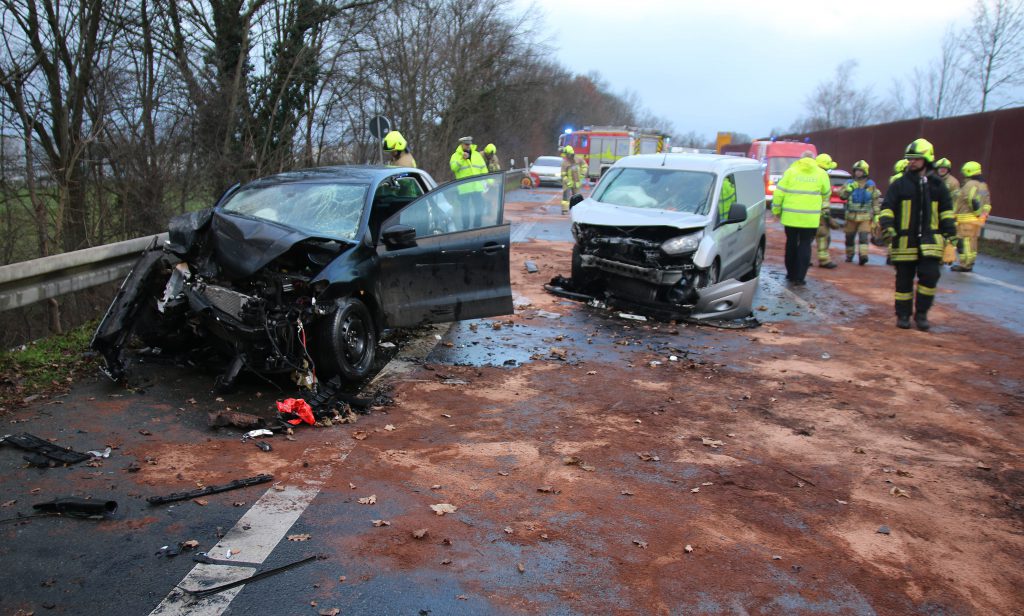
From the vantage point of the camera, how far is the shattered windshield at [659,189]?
1009 centimetres

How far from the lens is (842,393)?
22.5 feet

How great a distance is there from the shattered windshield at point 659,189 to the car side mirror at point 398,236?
14.3 feet

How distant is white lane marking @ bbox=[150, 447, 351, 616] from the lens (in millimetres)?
3211

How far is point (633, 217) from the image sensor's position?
9.79 m

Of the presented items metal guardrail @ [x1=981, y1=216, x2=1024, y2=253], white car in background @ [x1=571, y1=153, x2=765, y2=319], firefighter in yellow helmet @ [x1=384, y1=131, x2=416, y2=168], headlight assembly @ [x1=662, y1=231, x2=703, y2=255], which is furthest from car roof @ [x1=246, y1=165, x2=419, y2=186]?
metal guardrail @ [x1=981, y1=216, x2=1024, y2=253]

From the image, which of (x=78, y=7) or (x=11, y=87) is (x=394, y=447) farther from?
(x=78, y=7)

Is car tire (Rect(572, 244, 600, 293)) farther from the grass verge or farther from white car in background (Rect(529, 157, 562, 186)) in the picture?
white car in background (Rect(529, 157, 562, 186))

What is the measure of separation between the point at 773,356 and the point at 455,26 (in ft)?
92.7

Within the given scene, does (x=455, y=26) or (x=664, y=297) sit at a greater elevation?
(x=455, y=26)

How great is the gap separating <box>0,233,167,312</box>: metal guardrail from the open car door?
2.35 m

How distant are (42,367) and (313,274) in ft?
7.70

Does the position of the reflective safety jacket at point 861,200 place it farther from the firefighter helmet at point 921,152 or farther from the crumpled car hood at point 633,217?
the crumpled car hood at point 633,217

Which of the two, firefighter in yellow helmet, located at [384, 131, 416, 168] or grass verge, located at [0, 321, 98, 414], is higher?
firefighter in yellow helmet, located at [384, 131, 416, 168]

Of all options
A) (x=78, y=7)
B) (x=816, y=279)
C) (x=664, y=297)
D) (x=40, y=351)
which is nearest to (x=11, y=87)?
(x=78, y=7)
